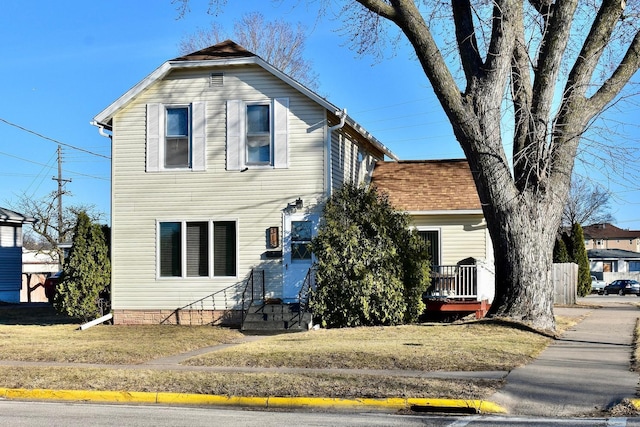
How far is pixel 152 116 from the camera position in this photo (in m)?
20.8

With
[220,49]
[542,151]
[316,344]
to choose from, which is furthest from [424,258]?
[220,49]

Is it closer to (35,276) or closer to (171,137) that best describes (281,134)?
(171,137)

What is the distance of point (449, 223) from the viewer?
77.4 ft

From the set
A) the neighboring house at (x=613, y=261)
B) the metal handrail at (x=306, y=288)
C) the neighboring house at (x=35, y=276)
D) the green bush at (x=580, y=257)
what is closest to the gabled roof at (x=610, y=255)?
the neighboring house at (x=613, y=261)

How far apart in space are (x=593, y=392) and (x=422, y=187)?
48.7ft

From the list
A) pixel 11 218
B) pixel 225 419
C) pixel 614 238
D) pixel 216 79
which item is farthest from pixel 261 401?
pixel 614 238

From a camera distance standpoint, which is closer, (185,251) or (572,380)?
(572,380)

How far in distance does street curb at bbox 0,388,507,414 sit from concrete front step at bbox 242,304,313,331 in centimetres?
855

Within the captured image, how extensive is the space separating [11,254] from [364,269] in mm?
22083

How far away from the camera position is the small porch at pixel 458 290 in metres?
21.0

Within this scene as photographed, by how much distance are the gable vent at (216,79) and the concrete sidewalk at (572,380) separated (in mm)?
10844

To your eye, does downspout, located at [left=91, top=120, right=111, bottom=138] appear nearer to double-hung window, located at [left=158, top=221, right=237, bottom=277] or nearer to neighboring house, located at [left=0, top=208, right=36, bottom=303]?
double-hung window, located at [left=158, top=221, right=237, bottom=277]

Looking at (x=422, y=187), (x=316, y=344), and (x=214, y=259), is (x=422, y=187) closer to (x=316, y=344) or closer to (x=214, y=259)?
(x=214, y=259)

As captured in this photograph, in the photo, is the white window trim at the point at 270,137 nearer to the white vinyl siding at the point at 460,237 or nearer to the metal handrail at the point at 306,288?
the metal handrail at the point at 306,288
